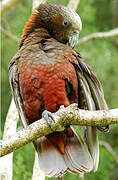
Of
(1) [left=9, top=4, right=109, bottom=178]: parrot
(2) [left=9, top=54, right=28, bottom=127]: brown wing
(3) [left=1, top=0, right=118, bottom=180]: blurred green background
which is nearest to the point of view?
(1) [left=9, top=4, right=109, bottom=178]: parrot

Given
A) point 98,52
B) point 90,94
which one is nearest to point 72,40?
point 90,94

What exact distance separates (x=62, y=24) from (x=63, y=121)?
1251 millimetres

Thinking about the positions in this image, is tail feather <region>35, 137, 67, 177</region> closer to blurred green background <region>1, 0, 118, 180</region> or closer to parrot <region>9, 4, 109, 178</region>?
parrot <region>9, 4, 109, 178</region>

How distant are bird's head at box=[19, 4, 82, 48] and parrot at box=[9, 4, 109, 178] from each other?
112mm

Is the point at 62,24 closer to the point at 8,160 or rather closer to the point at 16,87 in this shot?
the point at 16,87

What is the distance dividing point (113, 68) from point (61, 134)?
296 centimetres

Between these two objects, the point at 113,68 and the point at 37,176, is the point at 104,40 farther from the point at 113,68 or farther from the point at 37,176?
the point at 37,176

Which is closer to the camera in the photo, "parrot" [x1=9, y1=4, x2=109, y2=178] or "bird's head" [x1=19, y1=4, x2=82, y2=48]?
"parrot" [x1=9, y1=4, x2=109, y2=178]

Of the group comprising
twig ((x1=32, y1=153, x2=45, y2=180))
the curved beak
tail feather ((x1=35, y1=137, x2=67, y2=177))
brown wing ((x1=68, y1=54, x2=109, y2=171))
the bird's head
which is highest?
the bird's head

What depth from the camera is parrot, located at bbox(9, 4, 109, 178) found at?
3.66 metres

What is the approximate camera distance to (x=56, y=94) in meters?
3.66

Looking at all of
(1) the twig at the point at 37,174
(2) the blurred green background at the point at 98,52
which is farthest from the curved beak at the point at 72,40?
(2) the blurred green background at the point at 98,52

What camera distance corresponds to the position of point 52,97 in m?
3.66

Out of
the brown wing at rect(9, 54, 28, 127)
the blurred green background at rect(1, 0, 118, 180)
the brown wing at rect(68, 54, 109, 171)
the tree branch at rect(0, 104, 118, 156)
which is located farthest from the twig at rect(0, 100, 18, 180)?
the blurred green background at rect(1, 0, 118, 180)
